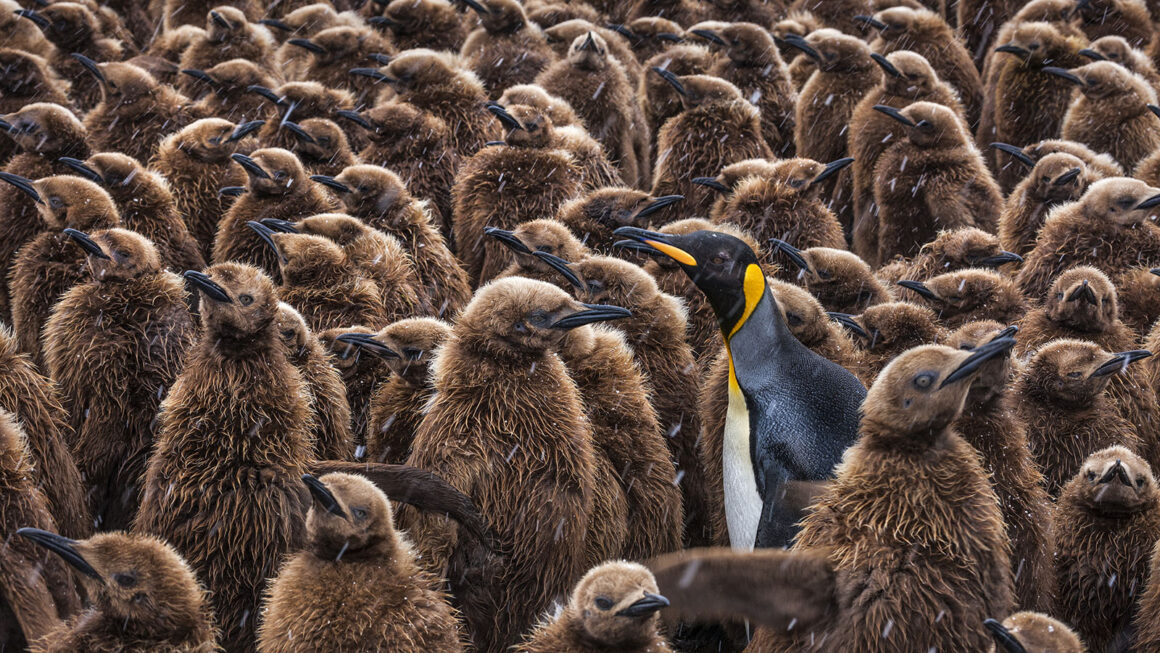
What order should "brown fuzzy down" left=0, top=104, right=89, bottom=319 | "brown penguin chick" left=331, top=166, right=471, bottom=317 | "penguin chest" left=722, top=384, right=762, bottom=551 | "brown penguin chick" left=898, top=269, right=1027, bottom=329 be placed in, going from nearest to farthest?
1. "penguin chest" left=722, top=384, right=762, bottom=551
2. "brown penguin chick" left=898, top=269, right=1027, bottom=329
3. "brown penguin chick" left=331, top=166, right=471, bottom=317
4. "brown fuzzy down" left=0, top=104, right=89, bottom=319

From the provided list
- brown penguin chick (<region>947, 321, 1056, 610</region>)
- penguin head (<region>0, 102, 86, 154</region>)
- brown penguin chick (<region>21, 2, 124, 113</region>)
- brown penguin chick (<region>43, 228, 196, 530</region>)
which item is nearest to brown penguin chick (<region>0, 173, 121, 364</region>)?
brown penguin chick (<region>43, 228, 196, 530</region>)

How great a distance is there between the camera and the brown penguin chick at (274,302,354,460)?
16.0 ft

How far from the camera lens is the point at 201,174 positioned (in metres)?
6.84

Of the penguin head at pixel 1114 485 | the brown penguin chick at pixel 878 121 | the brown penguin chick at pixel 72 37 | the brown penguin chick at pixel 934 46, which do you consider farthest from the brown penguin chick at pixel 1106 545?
the brown penguin chick at pixel 72 37

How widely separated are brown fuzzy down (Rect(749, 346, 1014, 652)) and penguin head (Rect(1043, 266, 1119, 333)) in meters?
1.84

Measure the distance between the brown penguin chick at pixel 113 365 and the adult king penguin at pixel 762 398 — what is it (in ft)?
6.18

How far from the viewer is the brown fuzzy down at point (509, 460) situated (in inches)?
173

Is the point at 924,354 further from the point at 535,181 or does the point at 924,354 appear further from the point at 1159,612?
the point at 535,181

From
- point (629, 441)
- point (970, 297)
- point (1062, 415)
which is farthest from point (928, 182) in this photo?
point (629, 441)

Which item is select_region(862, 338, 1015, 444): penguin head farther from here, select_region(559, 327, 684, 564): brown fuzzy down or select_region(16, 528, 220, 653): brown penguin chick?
select_region(16, 528, 220, 653): brown penguin chick

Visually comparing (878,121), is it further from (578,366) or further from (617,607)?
(617,607)

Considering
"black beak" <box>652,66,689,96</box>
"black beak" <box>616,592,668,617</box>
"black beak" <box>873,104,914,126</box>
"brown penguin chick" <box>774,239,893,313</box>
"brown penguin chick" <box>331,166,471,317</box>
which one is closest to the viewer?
"black beak" <box>616,592,668,617</box>

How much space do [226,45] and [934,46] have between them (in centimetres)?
494

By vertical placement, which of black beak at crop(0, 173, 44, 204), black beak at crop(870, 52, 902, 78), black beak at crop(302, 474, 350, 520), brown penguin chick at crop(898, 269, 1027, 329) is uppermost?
black beak at crop(870, 52, 902, 78)
